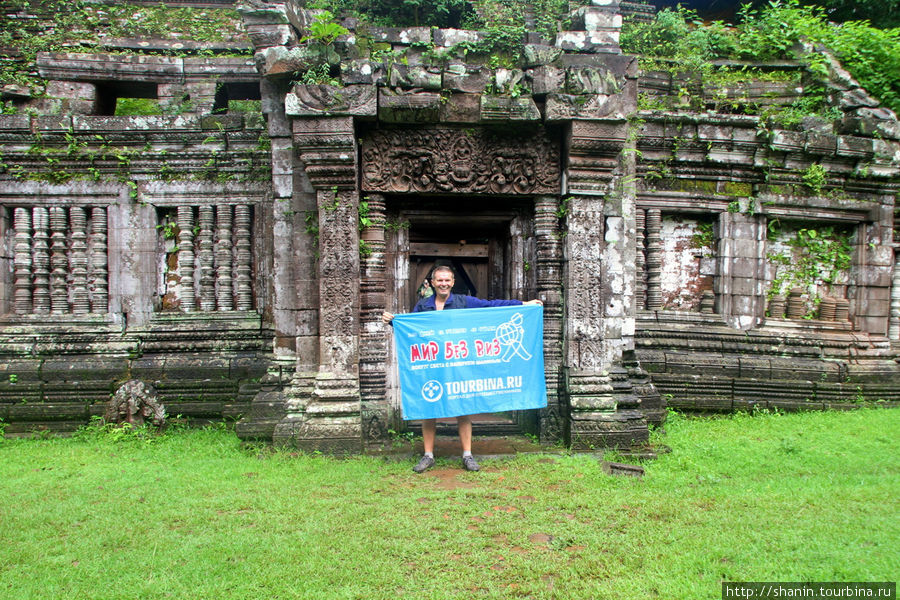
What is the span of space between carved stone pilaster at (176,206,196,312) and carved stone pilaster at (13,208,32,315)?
6.71 feet

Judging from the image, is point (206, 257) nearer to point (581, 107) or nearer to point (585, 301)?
point (585, 301)

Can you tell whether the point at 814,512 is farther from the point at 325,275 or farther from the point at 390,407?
the point at 325,275

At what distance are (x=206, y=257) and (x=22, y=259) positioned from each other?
2491 millimetres

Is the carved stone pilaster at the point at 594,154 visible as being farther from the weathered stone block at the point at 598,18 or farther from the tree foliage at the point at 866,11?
the tree foliage at the point at 866,11

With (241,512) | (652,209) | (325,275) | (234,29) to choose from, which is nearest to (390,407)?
(325,275)

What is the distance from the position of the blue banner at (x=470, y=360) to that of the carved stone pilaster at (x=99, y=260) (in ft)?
15.7

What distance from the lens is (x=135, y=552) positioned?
3693 mm

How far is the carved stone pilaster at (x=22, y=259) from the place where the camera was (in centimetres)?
760

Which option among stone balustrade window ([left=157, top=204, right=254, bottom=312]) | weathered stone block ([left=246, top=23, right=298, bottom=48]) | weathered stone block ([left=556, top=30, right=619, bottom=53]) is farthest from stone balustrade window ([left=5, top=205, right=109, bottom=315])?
weathered stone block ([left=556, top=30, right=619, bottom=53])

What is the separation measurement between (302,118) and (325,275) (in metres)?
1.65

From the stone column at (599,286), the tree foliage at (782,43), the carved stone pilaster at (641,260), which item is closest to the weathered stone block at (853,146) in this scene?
the tree foliage at (782,43)

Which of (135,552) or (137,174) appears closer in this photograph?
(135,552)

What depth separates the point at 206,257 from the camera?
7727mm

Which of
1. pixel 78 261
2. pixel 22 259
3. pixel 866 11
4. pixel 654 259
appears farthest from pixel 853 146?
pixel 22 259
